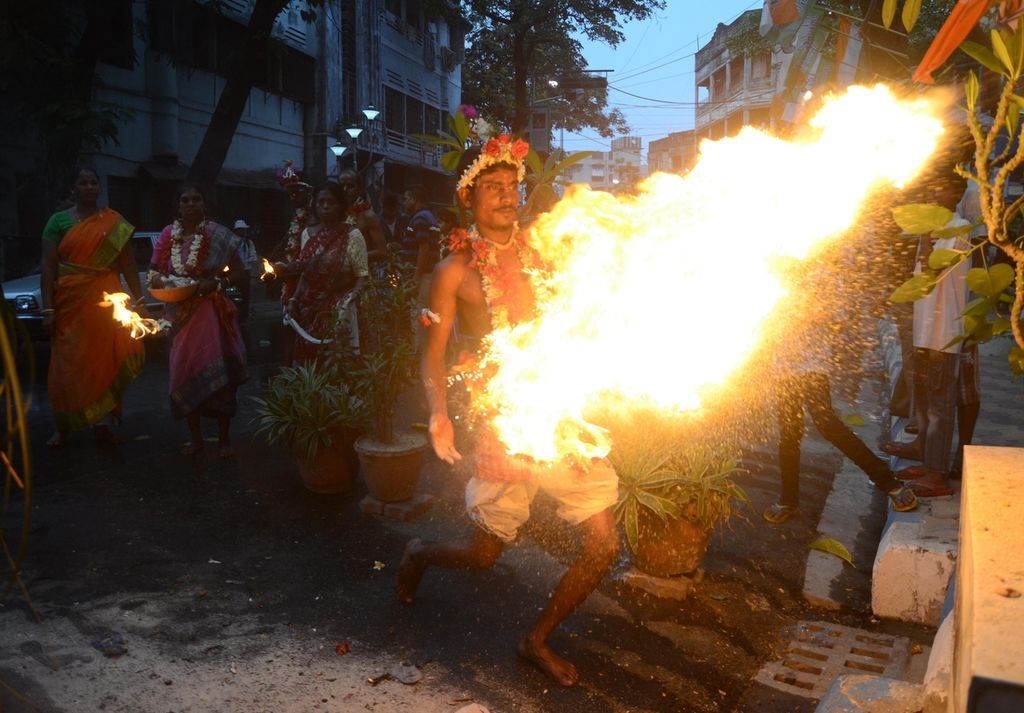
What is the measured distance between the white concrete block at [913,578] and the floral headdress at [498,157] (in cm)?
265

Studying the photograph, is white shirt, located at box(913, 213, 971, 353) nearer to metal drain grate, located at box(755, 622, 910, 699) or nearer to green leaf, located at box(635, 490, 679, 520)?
metal drain grate, located at box(755, 622, 910, 699)

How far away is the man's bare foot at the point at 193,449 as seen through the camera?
6.88 m

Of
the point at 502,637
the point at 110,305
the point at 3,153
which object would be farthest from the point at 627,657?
the point at 3,153

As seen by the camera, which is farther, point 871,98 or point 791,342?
point 791,342

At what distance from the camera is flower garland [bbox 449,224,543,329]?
13.0 feet

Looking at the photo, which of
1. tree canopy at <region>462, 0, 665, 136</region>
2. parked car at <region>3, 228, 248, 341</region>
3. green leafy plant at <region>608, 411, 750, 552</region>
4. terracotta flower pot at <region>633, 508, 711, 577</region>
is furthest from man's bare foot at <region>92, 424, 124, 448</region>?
A: tree canopy at <region>462, 0, 665, 136</region>

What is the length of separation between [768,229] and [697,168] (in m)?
0.49

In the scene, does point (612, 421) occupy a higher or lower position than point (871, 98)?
lower

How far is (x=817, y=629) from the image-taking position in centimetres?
418

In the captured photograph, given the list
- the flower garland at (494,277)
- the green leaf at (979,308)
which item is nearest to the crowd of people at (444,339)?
the flower garland at (494,277)

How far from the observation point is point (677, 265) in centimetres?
428

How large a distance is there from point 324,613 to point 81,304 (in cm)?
420

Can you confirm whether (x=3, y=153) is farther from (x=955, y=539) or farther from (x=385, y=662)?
(x=955, y=539)

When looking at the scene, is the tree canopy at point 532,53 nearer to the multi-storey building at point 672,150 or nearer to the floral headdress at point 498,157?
the multi-storey building at point 672,150
